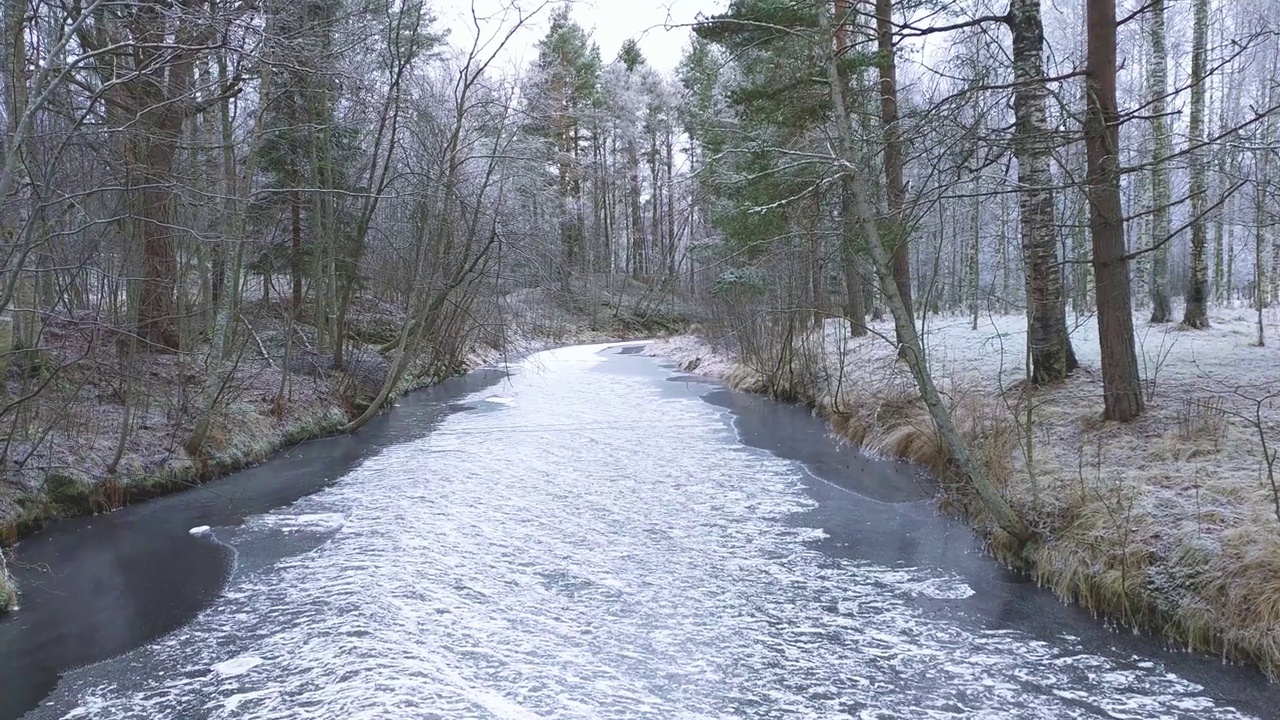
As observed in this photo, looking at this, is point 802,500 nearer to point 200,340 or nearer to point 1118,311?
point 1118,311

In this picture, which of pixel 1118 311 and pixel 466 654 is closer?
pixel 466 654

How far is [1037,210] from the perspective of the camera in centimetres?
762

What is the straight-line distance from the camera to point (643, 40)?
566cm

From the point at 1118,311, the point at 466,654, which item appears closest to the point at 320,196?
the point at 466,654

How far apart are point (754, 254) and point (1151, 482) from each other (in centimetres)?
1043

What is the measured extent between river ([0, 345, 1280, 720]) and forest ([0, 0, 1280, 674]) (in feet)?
1.95

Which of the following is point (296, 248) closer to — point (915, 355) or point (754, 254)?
point (754, 254)

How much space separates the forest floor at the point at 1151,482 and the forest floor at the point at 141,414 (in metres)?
6.99

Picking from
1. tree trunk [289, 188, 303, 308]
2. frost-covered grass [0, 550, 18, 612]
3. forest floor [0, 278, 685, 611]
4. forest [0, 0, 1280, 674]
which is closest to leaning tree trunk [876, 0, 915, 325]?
forest [0, 0, 1280, 674]

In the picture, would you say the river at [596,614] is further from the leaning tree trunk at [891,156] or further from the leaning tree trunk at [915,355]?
the leaning tree trunk at [891,156]

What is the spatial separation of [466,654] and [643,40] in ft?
15.0

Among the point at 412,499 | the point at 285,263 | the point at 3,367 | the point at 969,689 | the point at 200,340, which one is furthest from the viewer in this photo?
the point at 285,263

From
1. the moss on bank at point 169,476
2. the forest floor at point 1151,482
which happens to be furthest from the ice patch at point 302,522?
the forest floor at point 1151,482

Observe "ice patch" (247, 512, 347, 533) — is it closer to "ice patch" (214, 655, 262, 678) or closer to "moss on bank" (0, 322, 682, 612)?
"moss on bank" (0, 322, 682, 612)
